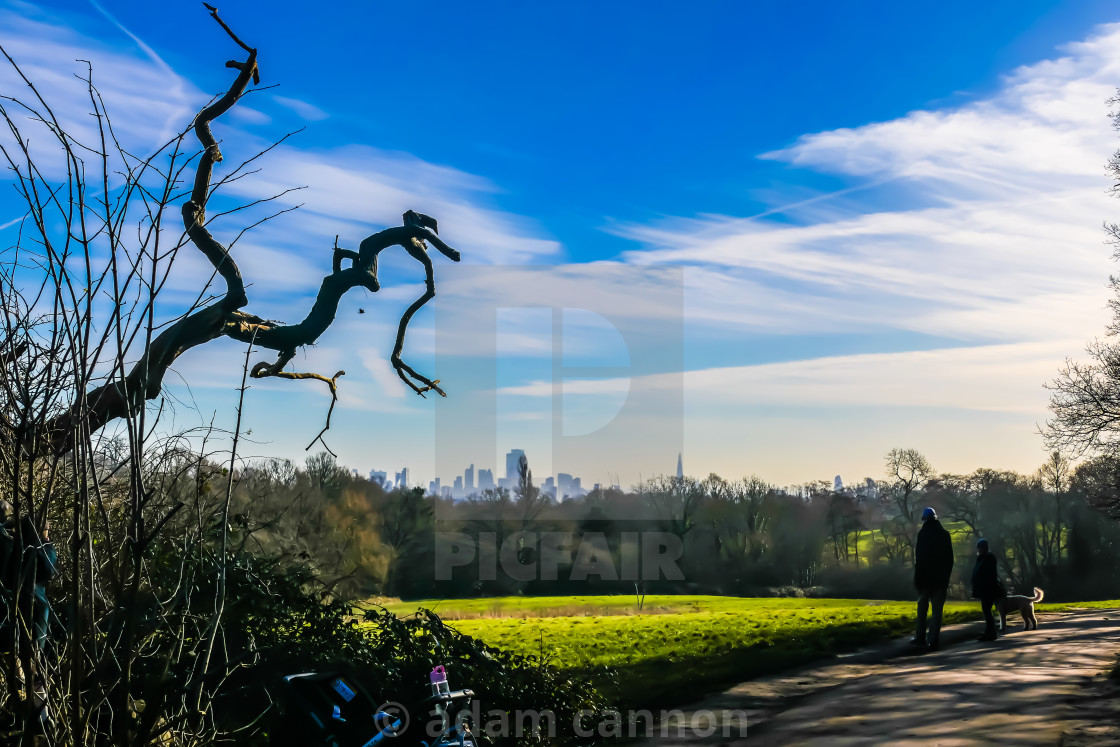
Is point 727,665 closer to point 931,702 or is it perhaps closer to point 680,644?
point 680,644

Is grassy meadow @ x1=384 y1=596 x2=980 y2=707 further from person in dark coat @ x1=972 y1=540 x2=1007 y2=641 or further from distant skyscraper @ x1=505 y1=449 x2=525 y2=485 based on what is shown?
distant skyscraper @ x1=505 y1=449 x2=525 y2=485

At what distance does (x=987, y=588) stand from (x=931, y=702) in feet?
19.0

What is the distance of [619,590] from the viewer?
31.7 m

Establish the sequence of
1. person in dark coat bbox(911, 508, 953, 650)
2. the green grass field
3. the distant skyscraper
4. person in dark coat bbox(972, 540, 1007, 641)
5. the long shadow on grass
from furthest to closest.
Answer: the distant skyscraper < person in dark coat bbox(972, 540, 1007, 641) < person in dark coat bbox(911, 508, 953, 650) < the green grass field < the long shadow on grass

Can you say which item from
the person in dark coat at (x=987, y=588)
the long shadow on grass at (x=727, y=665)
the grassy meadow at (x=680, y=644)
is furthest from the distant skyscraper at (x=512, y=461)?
the person in dark coat at (x=987, y=588)

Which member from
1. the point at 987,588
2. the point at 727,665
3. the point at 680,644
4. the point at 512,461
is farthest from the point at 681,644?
the point at 512,461

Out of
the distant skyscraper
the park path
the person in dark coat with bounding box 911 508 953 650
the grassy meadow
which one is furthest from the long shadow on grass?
the distant skyscraper

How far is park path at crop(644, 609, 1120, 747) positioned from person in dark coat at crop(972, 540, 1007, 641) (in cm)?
80

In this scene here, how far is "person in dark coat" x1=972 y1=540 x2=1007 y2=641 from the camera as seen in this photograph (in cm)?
1160

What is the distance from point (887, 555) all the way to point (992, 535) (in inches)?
265

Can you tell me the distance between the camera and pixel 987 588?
1196cm

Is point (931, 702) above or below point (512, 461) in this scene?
below

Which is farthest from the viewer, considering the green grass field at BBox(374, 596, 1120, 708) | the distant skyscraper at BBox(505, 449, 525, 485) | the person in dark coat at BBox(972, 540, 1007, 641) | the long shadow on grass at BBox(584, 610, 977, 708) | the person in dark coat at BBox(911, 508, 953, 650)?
the distant skyscraper at BBox(505, 449, 525, 485)

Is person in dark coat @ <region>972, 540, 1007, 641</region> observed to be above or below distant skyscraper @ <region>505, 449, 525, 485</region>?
below
